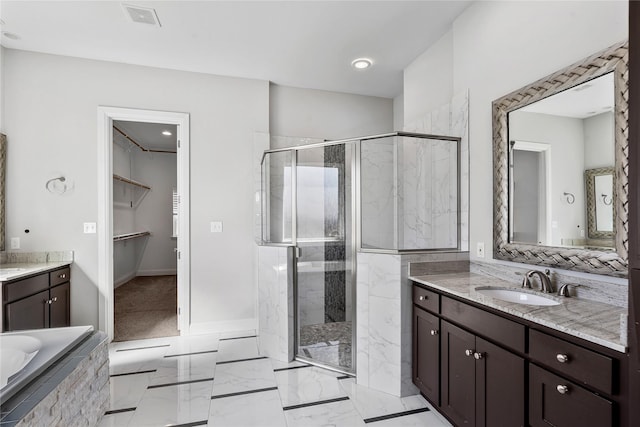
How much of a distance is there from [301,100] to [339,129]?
59 centimetres

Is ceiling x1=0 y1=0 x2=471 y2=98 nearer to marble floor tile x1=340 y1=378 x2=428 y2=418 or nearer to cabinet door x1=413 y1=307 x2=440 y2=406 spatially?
cabinet door x1=413 y1=307 x2=440 y2=406

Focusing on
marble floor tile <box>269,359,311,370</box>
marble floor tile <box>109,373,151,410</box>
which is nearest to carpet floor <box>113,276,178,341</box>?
marble floor tile <box>109,373,151,410</box>

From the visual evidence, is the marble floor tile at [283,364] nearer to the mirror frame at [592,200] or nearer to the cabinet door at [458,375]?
the cabinet door at [458,375]

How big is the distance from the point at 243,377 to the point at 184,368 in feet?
1.82

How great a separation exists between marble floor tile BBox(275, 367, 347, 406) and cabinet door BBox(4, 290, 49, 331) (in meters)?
2.00

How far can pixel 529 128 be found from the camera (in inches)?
73.5

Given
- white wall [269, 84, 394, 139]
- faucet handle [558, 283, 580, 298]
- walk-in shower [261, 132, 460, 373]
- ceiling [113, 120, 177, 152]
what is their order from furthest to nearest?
ceiling [113, 120, 177, 152] < white wall [269, 84, 394, 139] < walk-in shower [261, 132, 460, 373] < faucet handle [558, 283, 580, 298]

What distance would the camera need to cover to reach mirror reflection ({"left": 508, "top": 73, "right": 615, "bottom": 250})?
57.5 inches

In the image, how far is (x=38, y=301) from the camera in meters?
2.59

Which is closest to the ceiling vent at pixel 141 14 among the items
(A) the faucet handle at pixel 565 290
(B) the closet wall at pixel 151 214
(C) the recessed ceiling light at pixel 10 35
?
(C) the recessed ceiling light at pixel 10 35

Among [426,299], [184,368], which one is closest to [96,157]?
[184,368]

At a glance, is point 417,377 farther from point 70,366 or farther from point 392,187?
point 70,366

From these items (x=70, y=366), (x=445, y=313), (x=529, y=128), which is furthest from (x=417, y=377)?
(x=70, y=366)

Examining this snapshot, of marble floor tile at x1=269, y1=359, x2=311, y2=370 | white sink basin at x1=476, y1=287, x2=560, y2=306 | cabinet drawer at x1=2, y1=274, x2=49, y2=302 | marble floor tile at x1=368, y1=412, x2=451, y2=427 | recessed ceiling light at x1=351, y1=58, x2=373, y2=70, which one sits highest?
recessed ceiling light at x1=351, y1=58, x2=373, y2=70
